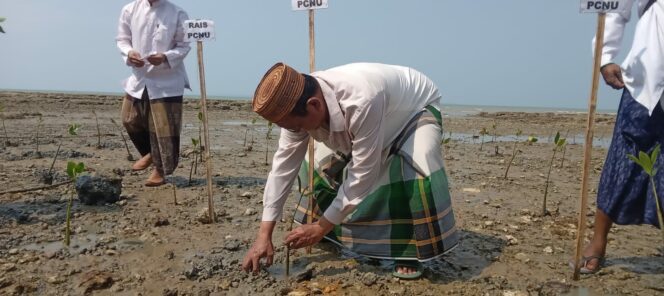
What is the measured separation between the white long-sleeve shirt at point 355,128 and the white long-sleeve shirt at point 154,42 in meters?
2.22

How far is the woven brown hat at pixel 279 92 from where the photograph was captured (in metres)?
2.01

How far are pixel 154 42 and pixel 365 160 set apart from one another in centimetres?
288

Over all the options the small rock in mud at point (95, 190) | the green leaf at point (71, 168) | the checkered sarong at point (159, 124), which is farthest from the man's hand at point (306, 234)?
the checkered sarong at point (159, 124)

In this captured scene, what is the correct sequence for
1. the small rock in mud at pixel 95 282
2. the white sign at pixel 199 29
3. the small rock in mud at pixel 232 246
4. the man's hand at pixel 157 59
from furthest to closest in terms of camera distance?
the man's hand at pixel 157 59 → the white sign at pixel 199 29 → the small rock in mud at pixel 232 246 → the small rock in mud at pixel 95 282

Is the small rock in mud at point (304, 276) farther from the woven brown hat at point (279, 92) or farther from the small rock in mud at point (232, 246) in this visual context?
the woven brown hat at point (279, 92)

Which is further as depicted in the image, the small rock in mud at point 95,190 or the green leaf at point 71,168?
the small rock in mud at point 95,190

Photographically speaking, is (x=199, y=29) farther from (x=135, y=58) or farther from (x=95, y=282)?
(x=95, y=282)

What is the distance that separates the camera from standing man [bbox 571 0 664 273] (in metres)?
2.34

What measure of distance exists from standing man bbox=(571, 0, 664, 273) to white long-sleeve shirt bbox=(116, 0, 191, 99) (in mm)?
3452

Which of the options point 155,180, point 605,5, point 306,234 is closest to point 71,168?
point 306,234

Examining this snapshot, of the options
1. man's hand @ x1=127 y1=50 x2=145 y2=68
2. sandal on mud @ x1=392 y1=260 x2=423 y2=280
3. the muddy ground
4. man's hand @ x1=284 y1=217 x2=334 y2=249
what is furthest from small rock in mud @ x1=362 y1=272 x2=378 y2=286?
man's hand @ x1=127 y1=50 x2=145 y2=68

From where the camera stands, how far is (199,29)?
3.30m

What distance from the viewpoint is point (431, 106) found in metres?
2.86

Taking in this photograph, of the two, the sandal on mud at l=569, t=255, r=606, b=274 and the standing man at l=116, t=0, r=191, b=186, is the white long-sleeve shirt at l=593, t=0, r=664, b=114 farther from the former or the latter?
the standing man at l=116, t=0, r=191, b=186
